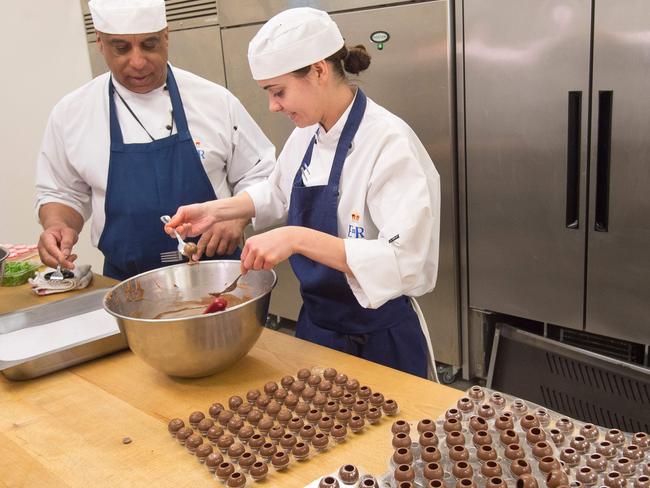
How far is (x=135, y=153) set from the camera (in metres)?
2.21

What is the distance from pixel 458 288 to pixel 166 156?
1.53 metres

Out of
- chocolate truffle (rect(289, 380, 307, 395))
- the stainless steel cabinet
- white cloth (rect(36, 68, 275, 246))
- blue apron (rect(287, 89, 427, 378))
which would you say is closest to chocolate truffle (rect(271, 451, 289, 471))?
chocolate truffle (rect(289, 380, 307, 395))

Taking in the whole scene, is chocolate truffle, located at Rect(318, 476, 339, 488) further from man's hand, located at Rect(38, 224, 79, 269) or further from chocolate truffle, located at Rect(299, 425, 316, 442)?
man's hand, located at Rect(38, 224, 79, 269)

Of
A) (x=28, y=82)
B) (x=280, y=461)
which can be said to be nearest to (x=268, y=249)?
(x=280, y=461)

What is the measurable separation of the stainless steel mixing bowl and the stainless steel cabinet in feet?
4.97

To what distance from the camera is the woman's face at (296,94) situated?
1.63 metres

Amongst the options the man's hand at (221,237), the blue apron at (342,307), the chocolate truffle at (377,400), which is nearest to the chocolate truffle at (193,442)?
the chocolate truffle at (377,400)

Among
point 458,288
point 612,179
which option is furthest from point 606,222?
point 458,288

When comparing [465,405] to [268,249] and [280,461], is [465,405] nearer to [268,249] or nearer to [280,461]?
[280,461]

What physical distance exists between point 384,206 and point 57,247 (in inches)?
44.1

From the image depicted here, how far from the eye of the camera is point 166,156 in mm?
2244

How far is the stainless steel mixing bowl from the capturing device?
Answer: 1412 mm

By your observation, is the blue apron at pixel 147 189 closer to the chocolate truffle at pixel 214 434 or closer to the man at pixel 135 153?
the man at pixel 135 153

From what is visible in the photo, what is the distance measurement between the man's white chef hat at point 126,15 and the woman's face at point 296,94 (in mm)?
640
